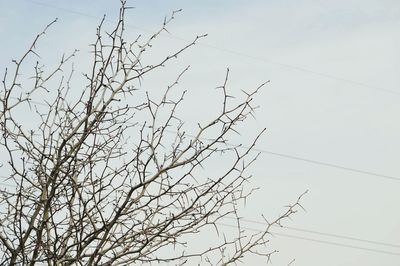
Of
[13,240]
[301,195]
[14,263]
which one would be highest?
[301,195]

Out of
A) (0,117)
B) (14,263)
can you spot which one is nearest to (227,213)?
(14,263)

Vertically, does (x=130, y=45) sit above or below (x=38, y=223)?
above

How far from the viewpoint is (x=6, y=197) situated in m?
3.67

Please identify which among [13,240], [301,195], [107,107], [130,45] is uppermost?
[130,45]

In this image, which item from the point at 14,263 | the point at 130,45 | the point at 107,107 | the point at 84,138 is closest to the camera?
the point at 14,263

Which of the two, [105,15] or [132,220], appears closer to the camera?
[132,220]

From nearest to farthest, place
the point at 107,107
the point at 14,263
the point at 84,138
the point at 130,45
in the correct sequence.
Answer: the point at 14,263
the point at 84,138
the point at 107,107
the point at 130,45

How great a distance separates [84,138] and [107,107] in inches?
11.9

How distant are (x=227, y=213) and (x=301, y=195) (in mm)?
577

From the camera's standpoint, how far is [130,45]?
3.78 metres

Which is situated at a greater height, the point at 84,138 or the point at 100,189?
the point at 84,138

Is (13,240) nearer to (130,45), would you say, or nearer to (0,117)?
Answer: (0,117)

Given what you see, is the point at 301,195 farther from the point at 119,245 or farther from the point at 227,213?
the point at 119,245

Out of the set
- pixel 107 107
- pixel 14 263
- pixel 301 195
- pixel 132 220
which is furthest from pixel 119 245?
pixel 301 195
